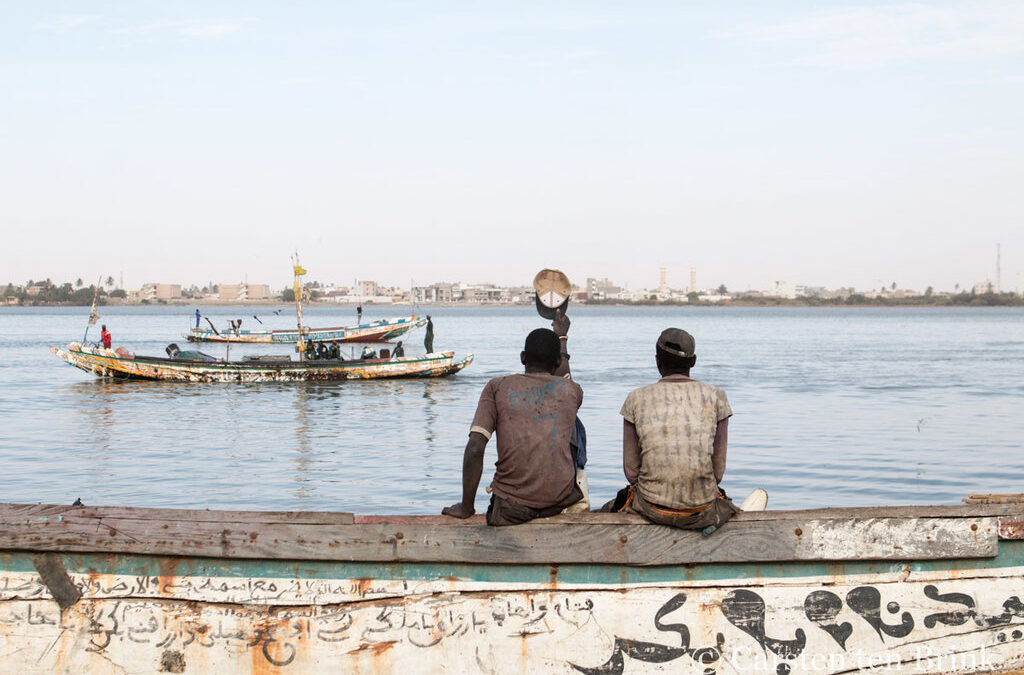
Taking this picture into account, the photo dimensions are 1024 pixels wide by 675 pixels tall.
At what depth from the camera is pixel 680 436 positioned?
548cm

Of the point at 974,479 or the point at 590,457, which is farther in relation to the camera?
the point at 590,457

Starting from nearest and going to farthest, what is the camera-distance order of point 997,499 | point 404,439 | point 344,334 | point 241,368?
point 997,499 < point 404,439 < point 241,368 < point 344,334

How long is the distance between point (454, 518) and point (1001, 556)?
2962 mm

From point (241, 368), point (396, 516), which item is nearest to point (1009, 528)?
point (396, 516)

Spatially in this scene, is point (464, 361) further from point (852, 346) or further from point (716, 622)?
point (852, 346)

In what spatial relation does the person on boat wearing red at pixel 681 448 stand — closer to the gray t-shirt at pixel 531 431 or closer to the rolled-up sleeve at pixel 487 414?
the gray t-shirt at pixel 531 431

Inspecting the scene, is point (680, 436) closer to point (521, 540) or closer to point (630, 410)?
point (630, 410)

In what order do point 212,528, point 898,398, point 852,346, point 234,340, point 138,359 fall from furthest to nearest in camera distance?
point 852,346
point 234,340
point 138,359
point 898,398
point 212,528

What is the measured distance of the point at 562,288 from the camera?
24.3 feet

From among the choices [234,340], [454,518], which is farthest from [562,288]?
[234,340]

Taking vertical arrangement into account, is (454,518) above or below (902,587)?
above

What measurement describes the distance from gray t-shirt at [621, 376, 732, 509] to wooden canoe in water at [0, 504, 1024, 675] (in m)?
0.22

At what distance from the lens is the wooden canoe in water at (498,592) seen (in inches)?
215

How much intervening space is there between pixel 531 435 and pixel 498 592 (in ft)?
2.79
